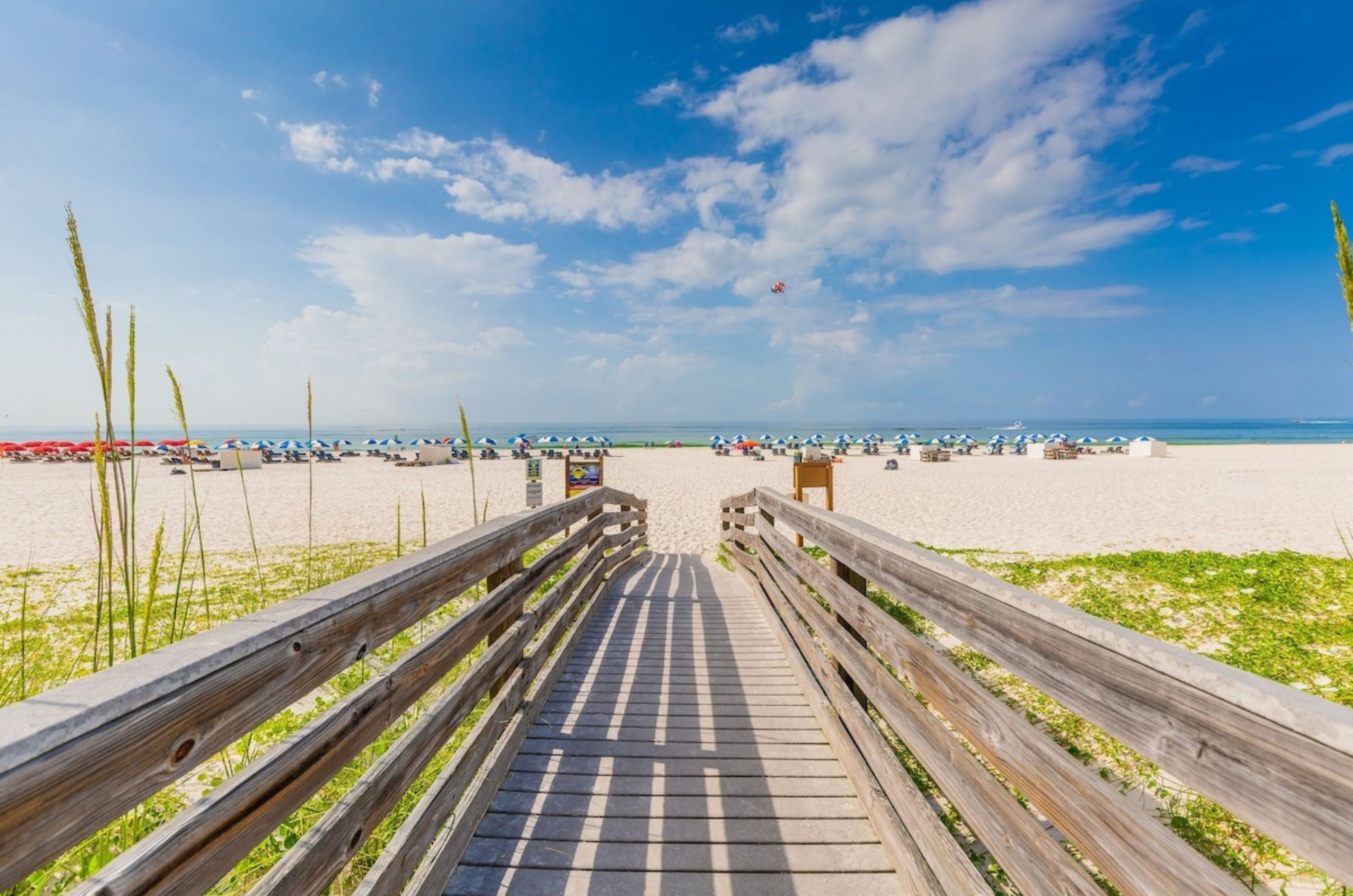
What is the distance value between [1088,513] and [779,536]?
1228cm

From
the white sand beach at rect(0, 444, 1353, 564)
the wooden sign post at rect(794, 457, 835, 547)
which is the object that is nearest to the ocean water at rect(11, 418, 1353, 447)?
the white sand beach at rect(0, 444, 1353, 564)

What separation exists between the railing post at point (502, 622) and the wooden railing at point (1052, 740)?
168 centimetres

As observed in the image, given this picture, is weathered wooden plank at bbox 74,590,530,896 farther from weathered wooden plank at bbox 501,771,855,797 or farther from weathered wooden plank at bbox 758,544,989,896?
weathered wooden plank at bbox 758,544,989,896

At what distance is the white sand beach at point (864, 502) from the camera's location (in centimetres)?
1105

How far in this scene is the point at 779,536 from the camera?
16.8 feet

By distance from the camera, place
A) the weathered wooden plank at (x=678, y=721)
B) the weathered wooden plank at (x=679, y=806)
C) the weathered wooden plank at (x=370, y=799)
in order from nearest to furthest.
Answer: the weathered wooden plank at (x=370, y=799), the weathered wooden plank at (x=679, y=806), the weathered wooden plank at (x=678, y=721)

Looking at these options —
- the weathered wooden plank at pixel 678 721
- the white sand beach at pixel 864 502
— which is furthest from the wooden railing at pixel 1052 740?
the white sand beach at pixel 864 502

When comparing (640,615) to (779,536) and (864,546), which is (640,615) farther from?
(864,546)

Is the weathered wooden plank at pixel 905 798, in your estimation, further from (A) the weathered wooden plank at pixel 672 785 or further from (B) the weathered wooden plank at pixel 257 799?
(B) the weathered wooden plank at pixel 257 799

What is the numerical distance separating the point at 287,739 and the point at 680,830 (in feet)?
5.62

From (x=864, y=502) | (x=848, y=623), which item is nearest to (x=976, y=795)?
(x=848, y=623)

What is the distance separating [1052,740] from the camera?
1.64m

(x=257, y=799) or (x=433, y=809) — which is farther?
(x=433, y=809)

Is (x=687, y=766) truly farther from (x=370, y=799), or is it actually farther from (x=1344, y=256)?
(x=1344, y=256)
